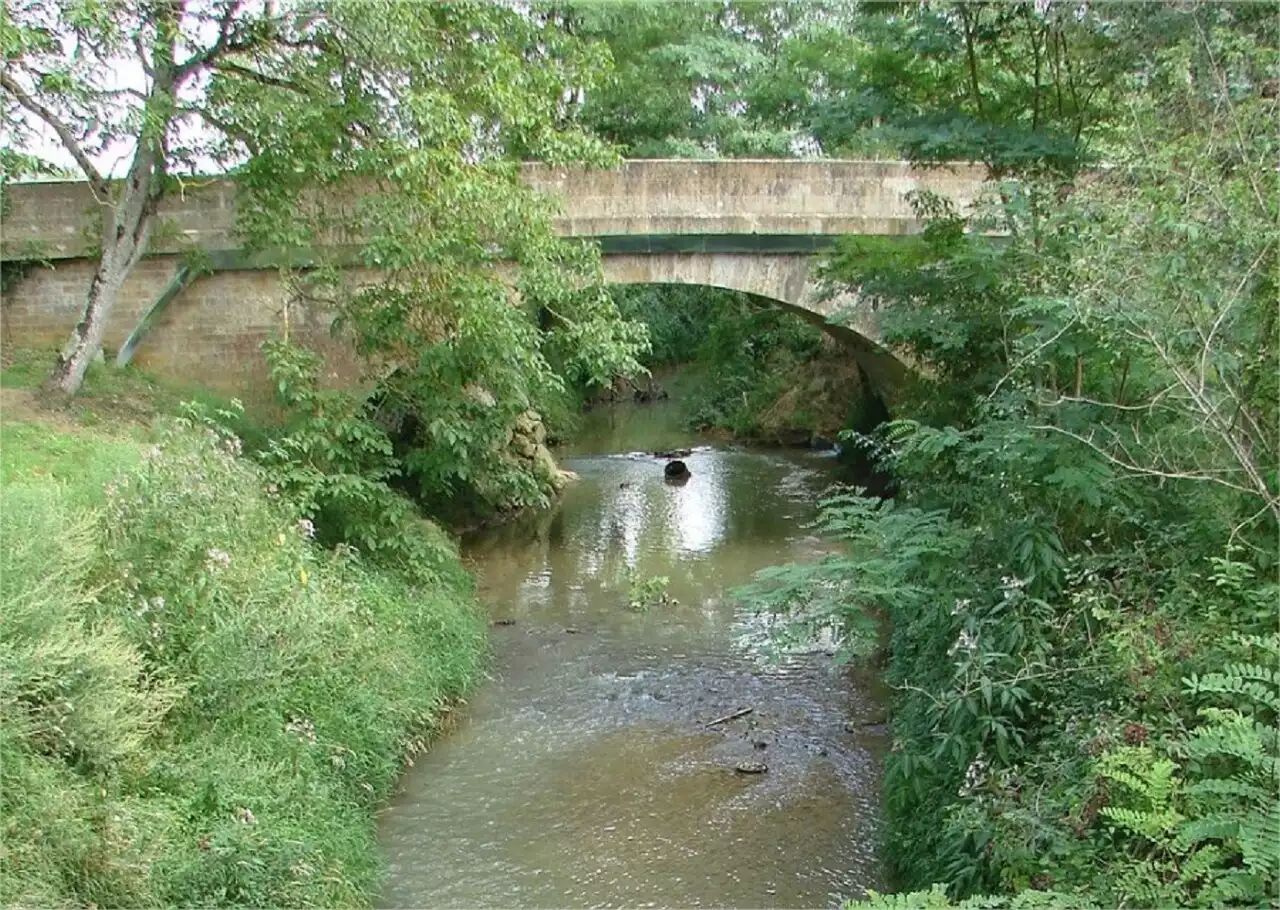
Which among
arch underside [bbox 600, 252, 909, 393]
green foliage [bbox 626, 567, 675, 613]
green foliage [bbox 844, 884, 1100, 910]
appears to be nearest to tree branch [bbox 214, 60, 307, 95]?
arch underside [bbox 600, 252, 909, 393]

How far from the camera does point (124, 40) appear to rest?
7.55 meters

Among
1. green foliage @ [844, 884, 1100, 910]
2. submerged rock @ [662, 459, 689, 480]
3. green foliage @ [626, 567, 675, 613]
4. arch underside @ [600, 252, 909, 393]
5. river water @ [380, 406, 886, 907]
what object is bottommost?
river water @ [380, 406, 886, 907]

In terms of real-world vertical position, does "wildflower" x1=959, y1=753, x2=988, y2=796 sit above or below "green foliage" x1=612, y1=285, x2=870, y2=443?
below

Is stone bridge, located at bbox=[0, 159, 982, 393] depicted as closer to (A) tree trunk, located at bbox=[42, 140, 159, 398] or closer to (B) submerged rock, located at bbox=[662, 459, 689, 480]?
(A) tree trunk, located at bbox=[42, 140, 159, 398]

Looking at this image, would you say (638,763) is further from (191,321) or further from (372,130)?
(191,321)

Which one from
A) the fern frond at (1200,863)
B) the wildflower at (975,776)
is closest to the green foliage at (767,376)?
the wildflower at (975,776)

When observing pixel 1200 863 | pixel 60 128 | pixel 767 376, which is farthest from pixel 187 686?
pixel 767 376

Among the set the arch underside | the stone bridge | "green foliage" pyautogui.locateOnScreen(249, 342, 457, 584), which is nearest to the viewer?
"green foliage" pyautogui.locateOnScreen(249, 342, 457, 584)

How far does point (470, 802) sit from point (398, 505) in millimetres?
3024

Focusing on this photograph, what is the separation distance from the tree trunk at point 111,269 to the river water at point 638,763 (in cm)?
413

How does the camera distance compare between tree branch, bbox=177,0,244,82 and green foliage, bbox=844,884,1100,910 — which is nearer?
green foliage, bbox=844,884,1100,910

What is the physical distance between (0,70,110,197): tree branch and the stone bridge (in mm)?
875

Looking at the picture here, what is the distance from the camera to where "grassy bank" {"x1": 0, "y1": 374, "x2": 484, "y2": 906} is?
13.1ft

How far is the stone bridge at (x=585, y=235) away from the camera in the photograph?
9.77m
